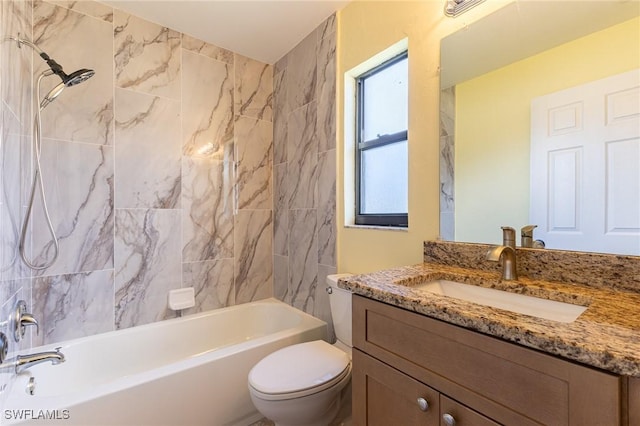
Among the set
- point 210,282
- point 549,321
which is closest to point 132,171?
point 210,282

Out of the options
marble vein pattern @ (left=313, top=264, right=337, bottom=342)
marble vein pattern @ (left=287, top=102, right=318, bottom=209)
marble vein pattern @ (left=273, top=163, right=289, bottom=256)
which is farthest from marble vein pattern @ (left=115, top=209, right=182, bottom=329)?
Result: marble vein pattern @ (left=313, top=264, right=337, bottom=342)

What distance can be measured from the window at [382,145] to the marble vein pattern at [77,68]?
1.58 m

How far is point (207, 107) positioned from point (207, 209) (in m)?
0.77

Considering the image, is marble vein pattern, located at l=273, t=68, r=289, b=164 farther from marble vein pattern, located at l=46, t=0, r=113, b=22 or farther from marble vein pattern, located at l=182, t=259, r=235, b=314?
marble vein pattern, located at l=46, t=0, r=113, b=22

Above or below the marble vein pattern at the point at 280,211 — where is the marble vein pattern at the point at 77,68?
above

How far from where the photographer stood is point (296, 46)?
2.22 metres

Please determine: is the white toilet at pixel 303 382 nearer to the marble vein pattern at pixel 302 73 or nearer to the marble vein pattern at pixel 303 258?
the marble vein pattern at pixel 303 258

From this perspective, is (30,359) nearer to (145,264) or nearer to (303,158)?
(145,264)

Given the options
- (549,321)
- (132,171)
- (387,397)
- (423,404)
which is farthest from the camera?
(132,171)

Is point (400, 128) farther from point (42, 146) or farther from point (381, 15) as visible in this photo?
point (42, 146)

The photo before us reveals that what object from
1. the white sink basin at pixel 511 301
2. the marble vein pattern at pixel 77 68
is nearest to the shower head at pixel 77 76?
the marble vein pattern at pixel 77 68

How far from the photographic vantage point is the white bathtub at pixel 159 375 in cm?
116

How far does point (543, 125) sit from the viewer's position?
1.03 meters

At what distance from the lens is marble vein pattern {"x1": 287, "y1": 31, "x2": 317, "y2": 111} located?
81.7 inches
